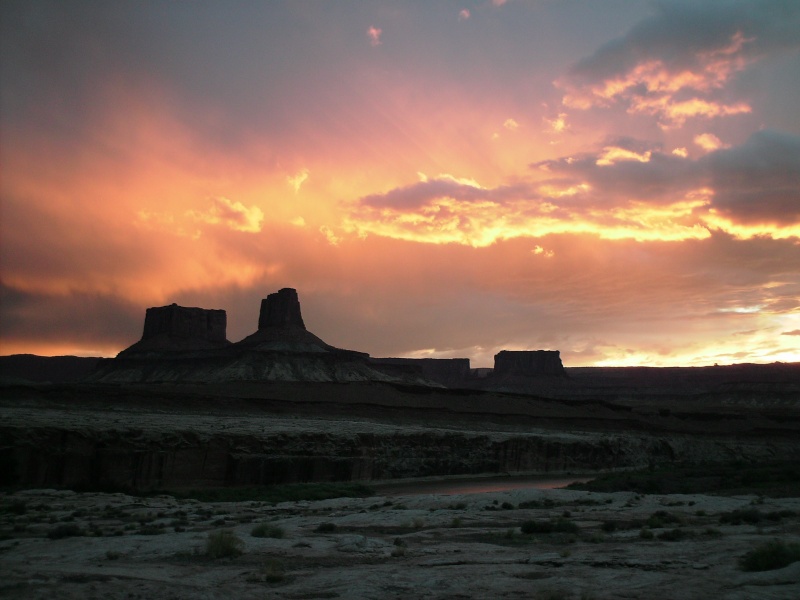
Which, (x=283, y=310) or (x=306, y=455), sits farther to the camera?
(x=283, y=310)

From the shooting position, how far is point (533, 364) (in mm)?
182125

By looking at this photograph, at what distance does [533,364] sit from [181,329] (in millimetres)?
88251

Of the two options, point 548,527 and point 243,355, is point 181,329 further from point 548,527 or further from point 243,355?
point 548,527

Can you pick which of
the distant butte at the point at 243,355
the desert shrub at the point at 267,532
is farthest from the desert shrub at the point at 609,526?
the distant butte at the point at 243,355

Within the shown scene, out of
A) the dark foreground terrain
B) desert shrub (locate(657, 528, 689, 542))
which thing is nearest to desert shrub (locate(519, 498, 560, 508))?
the dark foreground terrain

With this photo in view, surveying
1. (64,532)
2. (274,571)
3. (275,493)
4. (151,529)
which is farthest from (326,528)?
(275,493)

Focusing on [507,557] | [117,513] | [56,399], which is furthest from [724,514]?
[56,399]

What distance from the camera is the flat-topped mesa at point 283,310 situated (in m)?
134

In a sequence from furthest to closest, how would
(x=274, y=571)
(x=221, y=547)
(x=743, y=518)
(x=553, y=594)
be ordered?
(x=743, y=518), (x=221, y=547), (x=274, y=571), (x=553, y=594)

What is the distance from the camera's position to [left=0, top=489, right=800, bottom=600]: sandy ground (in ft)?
39.6

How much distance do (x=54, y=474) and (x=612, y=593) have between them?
28.4 metres

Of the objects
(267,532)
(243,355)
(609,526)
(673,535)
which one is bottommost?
(267,532)

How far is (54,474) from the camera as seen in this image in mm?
32500

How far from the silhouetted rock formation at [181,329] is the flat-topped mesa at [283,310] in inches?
431
